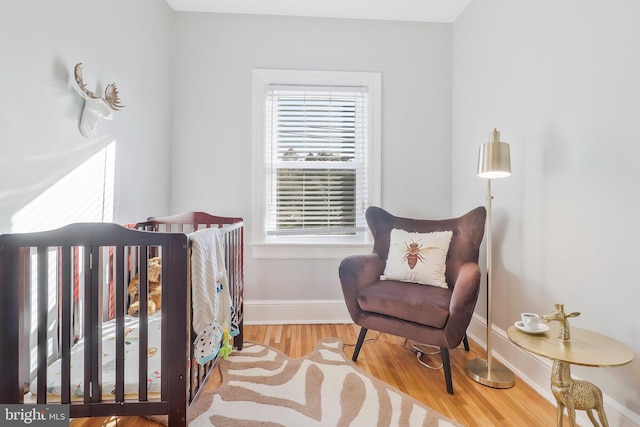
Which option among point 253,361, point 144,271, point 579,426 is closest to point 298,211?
point 253,361

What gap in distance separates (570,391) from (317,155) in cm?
206

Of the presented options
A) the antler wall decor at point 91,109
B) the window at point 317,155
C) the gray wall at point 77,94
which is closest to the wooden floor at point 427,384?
the window at point 317,155

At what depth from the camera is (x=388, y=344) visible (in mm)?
2092

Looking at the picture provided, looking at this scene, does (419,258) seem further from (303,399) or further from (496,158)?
(303,399)

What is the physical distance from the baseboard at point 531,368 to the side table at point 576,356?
0.58 feet

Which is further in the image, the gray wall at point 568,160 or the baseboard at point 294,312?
the baseboard at point 294,312

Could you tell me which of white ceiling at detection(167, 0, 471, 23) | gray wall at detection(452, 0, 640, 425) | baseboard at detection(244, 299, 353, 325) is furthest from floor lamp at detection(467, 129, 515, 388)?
white ceiling at detection(167, 0, 471, 23)

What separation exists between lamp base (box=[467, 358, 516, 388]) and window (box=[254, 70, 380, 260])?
3.95 feet

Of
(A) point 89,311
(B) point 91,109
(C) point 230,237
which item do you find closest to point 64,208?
(B) point 91,109

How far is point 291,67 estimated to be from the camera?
2465mm

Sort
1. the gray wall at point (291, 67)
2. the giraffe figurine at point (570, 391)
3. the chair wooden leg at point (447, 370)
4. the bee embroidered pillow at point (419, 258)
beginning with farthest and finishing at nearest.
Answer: the gray wall at point (291, 67) → the bee embroidered pillow at point (419, 258) → the chair wooden leg at point (447, 370) → the giraffe figurine at point (570, 391)

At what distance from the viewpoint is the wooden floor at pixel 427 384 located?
137 centimetres

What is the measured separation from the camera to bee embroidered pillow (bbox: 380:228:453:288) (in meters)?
1.94

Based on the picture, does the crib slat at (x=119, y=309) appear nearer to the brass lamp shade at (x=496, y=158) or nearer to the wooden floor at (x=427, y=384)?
the wooden floor at (x=427, y=384)
